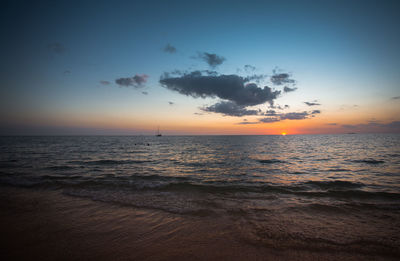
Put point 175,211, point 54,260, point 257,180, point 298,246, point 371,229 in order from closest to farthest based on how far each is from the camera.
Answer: point 54,260
point 298,246
point 371,229
point 175,211
point 257,180

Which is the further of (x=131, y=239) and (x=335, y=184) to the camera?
(x=335, y=184)

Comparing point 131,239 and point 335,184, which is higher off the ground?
point 131,239

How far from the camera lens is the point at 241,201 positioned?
9359 mm

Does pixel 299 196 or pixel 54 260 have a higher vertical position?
pixel 54 260

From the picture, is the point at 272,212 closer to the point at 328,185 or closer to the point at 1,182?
the point at 328,185

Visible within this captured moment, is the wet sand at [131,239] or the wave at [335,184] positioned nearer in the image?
the wet sand at [131,239]

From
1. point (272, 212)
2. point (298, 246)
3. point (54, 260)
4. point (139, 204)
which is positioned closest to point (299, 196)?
point (272, 212)

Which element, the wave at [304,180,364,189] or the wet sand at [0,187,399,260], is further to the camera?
the wave at [304,180,364,189]

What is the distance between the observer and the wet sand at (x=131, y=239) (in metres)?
4.55

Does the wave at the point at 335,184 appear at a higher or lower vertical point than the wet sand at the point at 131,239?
lower

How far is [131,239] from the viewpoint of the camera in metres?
5.29

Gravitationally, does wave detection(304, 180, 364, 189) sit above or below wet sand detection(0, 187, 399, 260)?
below

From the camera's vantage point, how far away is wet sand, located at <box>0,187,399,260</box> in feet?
14.9

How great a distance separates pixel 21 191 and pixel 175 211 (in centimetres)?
1039
